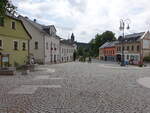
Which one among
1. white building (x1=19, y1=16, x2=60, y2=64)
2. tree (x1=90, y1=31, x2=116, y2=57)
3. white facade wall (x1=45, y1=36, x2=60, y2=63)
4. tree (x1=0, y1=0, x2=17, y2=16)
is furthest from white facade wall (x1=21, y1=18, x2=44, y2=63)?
tree (x1=90, y1=31, x2=116, y2=57)

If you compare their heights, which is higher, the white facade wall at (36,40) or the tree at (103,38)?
the tree at (103,38)

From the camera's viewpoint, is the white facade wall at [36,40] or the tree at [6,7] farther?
the white facade wall at [36,40]

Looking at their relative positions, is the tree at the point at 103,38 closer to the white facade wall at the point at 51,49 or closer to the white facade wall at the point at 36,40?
the white facade wall at the point at 51,49

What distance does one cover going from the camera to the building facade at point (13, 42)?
22.0 meters

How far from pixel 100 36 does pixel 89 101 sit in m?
78.2

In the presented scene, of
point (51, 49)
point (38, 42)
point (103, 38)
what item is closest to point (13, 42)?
point (38, 42)

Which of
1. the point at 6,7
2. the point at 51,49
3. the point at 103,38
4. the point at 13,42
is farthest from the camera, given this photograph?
the point at 103,38

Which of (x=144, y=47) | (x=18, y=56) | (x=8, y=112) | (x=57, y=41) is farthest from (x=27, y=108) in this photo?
(x=144, y=47)

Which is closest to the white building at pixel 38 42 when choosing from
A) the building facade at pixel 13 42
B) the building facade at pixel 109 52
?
the building facade at pixel 13 42

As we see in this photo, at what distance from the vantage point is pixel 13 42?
24.1m

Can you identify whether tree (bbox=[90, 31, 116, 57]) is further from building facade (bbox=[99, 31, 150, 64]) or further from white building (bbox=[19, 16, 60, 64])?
white building (bbox=[19, 16, 60, 64])

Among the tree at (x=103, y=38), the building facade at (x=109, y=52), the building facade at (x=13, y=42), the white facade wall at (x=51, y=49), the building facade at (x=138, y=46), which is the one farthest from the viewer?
the tree at (x=103, y=38)

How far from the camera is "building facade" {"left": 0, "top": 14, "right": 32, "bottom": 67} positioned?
22.0m

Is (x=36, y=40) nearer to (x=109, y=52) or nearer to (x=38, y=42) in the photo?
(x=38, y=42)
